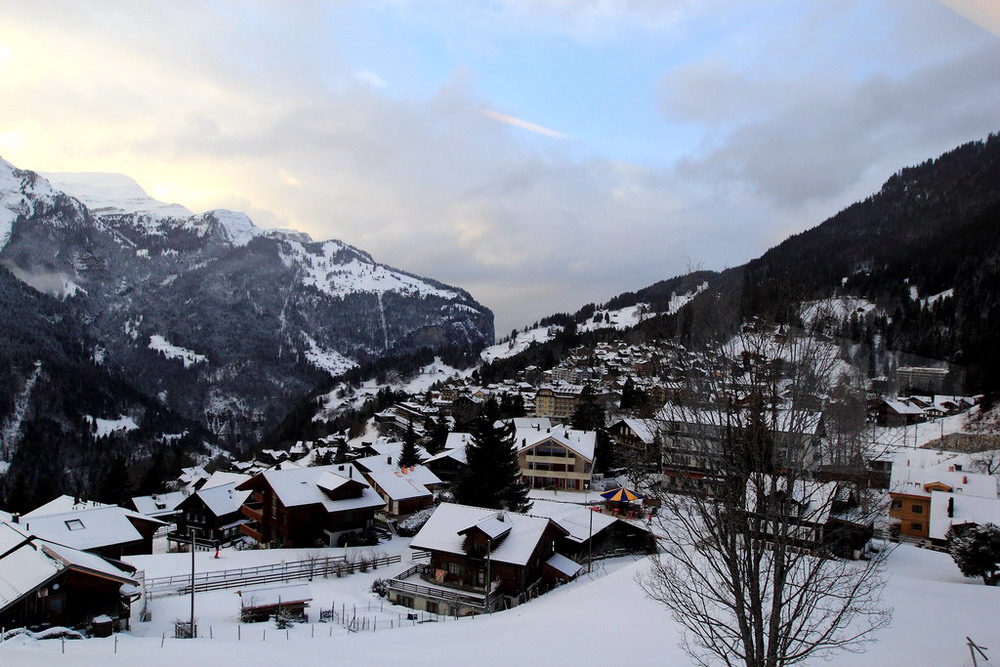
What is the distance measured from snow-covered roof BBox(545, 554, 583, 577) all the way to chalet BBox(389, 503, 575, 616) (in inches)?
2.5

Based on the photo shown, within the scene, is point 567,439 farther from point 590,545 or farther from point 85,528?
point 85,528

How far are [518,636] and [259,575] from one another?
1428 cm

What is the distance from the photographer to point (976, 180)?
132m

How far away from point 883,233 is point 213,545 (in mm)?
147424

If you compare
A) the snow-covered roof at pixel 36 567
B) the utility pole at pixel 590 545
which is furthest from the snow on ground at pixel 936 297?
the snow-covered roof at pixel 36 567

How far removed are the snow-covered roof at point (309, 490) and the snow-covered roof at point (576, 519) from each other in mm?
10675

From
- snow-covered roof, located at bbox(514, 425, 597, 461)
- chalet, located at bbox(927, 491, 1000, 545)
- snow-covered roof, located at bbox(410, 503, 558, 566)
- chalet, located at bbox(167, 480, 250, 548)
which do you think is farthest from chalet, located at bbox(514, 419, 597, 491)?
chalet, located at bbox(927, 491, 1000, 545)

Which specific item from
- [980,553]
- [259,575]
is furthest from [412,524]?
[980,553]

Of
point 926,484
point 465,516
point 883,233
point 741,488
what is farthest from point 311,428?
point 883,233

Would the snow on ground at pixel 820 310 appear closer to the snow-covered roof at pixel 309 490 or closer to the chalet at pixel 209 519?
the snow-covered roof at pixel 309 490

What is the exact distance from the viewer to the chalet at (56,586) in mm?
17094

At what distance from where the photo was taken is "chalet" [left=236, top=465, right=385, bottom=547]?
34.0 m

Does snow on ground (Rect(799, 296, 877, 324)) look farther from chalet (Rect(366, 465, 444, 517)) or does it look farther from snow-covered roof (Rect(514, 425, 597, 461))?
snow-covered roof (Rect(514, 425, 597, 461))

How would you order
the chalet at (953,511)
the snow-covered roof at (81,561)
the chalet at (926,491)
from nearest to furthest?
the snow-covered roof at (81,561)
the chalet at (953,511)
the chalet at (926,491)
